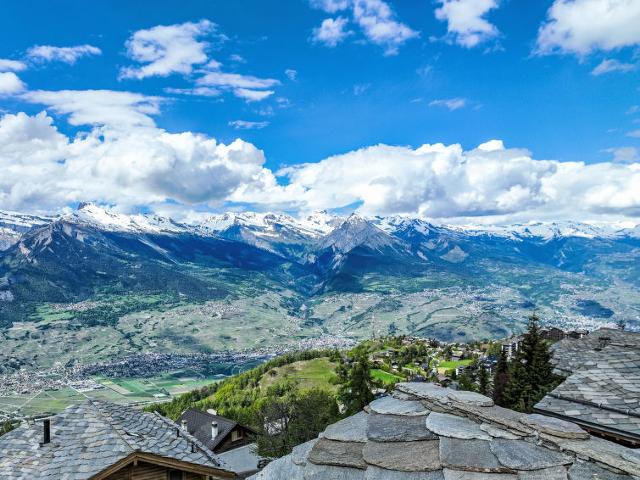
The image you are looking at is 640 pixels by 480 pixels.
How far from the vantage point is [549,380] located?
35531 millimetres

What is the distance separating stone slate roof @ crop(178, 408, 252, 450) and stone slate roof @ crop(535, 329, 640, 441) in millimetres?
57615

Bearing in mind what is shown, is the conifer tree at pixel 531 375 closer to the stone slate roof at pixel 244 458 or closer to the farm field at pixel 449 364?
the stone slate roof at pixel 244 458

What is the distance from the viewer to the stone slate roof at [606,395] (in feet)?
42.1

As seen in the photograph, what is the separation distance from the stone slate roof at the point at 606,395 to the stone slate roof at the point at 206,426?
57.6 metres

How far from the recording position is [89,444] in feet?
70.3

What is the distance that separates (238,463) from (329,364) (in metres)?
85.3

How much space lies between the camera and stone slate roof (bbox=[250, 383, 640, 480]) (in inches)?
226

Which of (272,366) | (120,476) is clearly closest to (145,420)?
(120,476)

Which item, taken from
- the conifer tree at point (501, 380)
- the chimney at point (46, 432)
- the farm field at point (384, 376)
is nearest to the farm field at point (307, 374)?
the farm field at point (384, 376)

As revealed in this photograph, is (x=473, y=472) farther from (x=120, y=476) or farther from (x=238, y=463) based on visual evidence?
(x=238, y=463)

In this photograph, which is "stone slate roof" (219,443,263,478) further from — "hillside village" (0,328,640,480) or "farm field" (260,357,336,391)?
"farm field" (260,357,336,391)

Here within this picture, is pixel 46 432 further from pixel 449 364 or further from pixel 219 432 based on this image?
pixel 449 364

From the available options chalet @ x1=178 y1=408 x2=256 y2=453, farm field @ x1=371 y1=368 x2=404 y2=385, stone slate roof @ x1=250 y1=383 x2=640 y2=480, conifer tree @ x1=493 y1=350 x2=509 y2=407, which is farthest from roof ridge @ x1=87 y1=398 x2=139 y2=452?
farm field @ x1=371 y1=368 x2=404 y2=385

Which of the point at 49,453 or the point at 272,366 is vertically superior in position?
the point at 49,453
